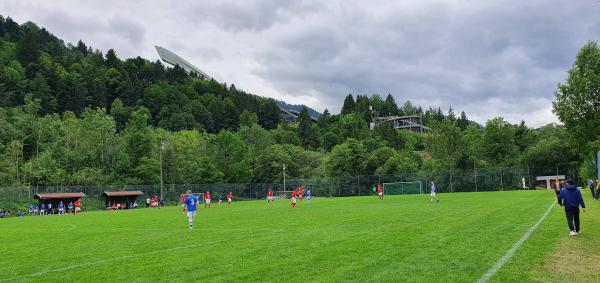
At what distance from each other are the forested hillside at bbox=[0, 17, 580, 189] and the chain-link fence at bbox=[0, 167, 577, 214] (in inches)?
318

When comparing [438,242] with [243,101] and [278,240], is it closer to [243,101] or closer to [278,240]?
[278,240]

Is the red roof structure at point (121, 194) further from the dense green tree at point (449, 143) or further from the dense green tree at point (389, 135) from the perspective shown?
the dense green tree at point (389, 135)

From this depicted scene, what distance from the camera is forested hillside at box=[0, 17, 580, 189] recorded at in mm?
88312

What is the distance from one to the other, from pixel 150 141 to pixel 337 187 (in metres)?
36.2

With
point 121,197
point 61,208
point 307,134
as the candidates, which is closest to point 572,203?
point 61,208

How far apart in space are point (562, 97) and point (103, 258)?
138ft

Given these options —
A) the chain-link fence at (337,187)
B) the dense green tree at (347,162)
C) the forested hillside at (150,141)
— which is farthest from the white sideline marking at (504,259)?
the dense green tree at (347,162)

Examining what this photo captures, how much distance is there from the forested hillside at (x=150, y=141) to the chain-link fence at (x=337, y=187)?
809 centimetres

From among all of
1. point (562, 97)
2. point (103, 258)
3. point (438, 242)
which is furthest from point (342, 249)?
point (562, 97)

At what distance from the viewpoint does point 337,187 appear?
85125 mm

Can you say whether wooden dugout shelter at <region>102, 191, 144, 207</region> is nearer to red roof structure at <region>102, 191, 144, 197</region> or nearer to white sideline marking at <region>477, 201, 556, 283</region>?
red roof structure at <region>102, 191, 144, 197</region>

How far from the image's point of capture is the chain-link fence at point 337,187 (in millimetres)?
64500

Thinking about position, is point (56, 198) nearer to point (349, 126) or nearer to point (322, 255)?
point (322, 255)

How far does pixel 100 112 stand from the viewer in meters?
100
